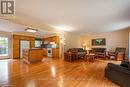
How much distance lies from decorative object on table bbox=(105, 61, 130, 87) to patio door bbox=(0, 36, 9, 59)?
9.05 metres

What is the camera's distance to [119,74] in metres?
3.60

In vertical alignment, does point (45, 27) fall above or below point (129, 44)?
above

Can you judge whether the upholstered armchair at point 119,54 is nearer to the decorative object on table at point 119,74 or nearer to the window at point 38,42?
the decorative object on table at point 119,74

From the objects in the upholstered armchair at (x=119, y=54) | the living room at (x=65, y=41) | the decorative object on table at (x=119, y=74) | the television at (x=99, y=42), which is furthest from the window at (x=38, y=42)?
the decorative object on table at (x=119, y=74)

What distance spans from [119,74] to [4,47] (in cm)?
976

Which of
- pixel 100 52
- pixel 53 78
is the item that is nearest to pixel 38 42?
pixel 100 52

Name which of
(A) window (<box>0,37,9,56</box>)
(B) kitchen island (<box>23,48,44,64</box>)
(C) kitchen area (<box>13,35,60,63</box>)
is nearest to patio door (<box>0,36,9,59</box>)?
(A) window (<box>0,37,9,56</box>)

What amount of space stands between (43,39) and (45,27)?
7.15 meters

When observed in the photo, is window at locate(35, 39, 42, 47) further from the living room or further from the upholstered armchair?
the upholstered armchair

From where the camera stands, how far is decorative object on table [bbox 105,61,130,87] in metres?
3.27

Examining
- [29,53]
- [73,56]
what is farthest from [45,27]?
[73,56]

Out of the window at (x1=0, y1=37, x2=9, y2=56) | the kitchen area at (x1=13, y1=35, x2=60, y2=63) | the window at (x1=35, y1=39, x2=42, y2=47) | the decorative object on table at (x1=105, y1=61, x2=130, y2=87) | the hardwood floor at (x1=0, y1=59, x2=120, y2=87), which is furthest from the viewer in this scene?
the window at (x1=35, y1=39, x2=42, y2=47)

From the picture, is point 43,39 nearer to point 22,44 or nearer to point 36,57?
point 22,44

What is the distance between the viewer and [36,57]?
8.87 meters
